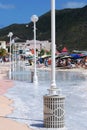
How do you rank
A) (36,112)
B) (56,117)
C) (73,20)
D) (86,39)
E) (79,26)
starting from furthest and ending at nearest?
1. (73,20)
2. (79,26)
3. (86,39)
4. (36,112)
5. (56,117)

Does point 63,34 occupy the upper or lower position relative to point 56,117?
upper

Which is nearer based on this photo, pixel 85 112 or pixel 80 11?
pixel 85 112

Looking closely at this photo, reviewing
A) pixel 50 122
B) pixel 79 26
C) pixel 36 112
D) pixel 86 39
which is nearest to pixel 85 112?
pixel 36 112

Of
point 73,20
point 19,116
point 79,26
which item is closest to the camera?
point 19,116

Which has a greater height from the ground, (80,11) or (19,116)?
(80,11)

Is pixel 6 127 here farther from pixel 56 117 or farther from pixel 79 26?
pixel 79 26

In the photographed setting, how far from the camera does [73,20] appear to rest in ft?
647

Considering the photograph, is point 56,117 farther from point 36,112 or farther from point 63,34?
point 63,34

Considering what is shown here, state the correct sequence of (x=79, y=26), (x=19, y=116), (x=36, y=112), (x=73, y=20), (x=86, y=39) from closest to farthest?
1. (x=19, y=116)
2. (x=36, y=112)
3. (x=86, y=39)
4. (x=79, y=26)
5. (x=73, y=20)

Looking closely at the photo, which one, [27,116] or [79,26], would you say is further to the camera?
[79,26]

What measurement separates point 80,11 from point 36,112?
615ft

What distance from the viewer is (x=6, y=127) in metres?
9.55

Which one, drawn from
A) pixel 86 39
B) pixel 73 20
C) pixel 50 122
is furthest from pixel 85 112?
pixel 73 20

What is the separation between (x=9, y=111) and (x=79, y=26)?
171 m
